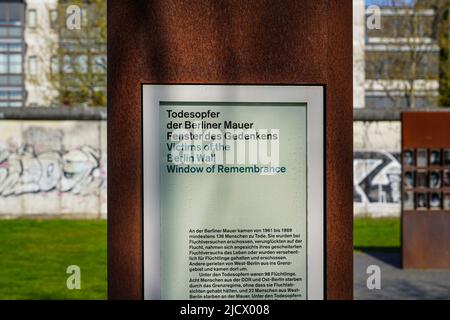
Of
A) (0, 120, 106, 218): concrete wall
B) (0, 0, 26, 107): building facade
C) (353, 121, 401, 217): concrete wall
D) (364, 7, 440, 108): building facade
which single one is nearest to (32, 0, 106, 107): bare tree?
(0, 120, 106, 218): concrete wall

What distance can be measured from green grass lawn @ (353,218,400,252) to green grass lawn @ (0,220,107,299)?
542 centimetres

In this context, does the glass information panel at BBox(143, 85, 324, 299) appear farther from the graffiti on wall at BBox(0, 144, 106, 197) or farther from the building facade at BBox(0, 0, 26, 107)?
the building facade at BBox(0, 0, 26, 107)

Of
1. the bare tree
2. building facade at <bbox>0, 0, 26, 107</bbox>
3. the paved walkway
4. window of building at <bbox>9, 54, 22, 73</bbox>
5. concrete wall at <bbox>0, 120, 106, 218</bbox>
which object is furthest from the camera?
window of building at <bbox>9, 54, 22, 73</bbox>

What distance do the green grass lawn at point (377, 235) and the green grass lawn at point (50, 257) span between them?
5.42m

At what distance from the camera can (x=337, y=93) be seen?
4.58m

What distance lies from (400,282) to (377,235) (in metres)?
7.00

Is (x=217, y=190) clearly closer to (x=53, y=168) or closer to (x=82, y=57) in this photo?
(x=53, y=168)

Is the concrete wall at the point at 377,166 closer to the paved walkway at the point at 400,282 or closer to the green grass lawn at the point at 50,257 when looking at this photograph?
the green grass lawn at the point at 50,257

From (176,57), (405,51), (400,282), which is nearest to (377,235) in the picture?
(400,282)

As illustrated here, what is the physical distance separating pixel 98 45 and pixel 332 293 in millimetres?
22186

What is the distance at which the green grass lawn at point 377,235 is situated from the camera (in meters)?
16.0

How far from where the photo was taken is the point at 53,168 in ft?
69.7

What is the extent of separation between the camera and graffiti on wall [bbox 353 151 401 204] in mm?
21250
